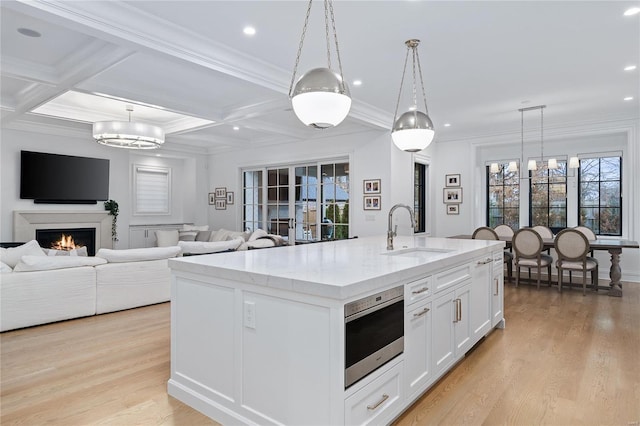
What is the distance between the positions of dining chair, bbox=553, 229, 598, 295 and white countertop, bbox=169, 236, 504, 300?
126 inches

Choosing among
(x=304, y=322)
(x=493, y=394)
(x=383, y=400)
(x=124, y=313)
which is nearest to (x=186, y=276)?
(x=304, y=322)

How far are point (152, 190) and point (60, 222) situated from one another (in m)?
2.24

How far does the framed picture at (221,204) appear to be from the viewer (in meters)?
8.92

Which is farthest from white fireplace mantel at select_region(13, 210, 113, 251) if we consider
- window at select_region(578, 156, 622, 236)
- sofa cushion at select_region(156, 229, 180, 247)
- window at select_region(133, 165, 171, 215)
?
window at select_region(578, 156, 622, 236)

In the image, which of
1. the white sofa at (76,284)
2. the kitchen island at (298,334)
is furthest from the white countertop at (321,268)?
the white sofa at (76,284)

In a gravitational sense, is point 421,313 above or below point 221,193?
below

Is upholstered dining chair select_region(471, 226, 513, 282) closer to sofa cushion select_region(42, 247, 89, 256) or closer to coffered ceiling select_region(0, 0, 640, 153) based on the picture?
coffered ceiling select_region(0, 0, 640, 153)

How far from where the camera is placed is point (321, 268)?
6.84 ft

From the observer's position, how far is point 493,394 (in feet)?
8.03

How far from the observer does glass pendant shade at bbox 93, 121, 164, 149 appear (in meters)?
5.17

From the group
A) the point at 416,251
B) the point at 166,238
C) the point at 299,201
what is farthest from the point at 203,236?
the point at 416,251

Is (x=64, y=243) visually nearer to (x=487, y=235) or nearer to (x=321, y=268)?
(x=321, y=268)

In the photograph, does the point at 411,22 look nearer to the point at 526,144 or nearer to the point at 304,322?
the point at 304,322

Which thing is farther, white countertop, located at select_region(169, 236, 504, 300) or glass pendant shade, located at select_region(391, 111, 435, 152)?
glass pendant shade, located at select_region(391, 111, 435, 152)
